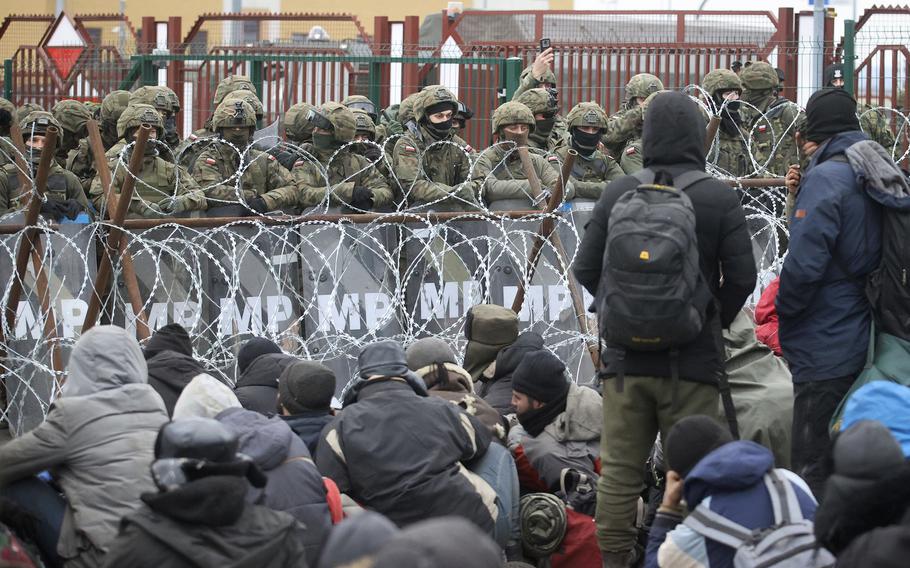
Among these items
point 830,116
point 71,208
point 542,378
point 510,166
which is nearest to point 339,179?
point 510,166

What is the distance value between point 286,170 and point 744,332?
4.34 metres

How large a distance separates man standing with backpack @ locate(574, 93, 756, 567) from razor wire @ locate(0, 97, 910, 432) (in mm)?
2724

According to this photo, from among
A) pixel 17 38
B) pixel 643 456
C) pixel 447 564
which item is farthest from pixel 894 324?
pixel 17 38

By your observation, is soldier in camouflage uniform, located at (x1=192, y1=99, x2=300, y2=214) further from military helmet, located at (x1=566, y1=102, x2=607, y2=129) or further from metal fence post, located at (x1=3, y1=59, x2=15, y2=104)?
metal fence post, located at (x1=3, y1=59, x2=15, y2=104)

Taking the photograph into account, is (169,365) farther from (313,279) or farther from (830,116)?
(830,116)

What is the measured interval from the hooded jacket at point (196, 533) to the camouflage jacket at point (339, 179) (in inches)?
179

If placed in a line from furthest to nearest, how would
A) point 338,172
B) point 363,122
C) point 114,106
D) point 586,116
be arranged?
point 114,106 → point 363,122 → point 586,116 → point 338,172

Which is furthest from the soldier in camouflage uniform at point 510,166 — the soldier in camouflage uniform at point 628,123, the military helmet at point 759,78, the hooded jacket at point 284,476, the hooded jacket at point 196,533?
the hooded jacket at point 196,533

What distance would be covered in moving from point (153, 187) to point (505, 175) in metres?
2.29

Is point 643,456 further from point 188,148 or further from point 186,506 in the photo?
point 188,148

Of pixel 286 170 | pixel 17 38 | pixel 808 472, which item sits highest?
pixel 17 38

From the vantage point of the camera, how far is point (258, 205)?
891 centimetres

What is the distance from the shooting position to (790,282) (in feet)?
18.4

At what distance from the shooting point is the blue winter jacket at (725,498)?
14.4 ft
